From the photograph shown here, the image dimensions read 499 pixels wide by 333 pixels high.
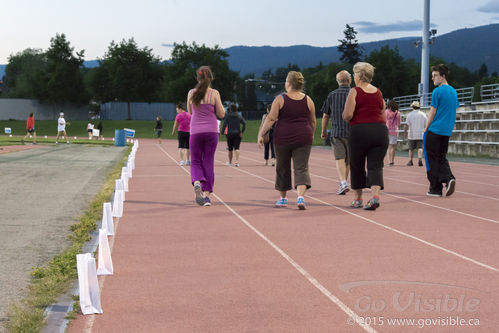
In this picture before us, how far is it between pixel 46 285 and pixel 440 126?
7389 mm

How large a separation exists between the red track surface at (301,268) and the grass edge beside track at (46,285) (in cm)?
28

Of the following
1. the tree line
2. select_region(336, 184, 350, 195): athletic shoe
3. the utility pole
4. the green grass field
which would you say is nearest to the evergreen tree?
the tree line

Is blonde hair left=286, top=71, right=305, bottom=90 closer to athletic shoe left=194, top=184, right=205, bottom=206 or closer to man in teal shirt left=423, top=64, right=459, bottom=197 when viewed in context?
athletic shoe left=194, top=184, right=205, bottom=206

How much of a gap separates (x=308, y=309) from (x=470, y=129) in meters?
27.0

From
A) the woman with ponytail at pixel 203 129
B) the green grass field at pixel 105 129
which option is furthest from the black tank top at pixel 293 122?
the green grass field at pixel 105 129

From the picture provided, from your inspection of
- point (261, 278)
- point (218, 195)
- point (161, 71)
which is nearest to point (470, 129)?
point (218, 195)

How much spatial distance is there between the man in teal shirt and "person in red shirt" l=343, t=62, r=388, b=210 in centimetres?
192

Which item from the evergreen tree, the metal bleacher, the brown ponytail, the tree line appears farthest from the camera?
the evergreen tree

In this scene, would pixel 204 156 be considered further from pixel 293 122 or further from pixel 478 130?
pixel 478 130

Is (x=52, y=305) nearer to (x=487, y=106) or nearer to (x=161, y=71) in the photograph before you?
(x=487, y=106)

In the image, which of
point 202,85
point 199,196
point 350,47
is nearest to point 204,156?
point 199,196

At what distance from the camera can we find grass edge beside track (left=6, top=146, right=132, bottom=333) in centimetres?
391

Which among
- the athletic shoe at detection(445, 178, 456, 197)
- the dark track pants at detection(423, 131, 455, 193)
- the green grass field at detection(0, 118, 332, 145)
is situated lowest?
the green grass field at detection(0, 118, 332, 145)

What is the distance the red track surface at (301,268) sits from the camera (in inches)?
159
